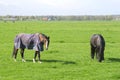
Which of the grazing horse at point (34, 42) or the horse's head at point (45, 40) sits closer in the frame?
the horse's head at point (45, 40)

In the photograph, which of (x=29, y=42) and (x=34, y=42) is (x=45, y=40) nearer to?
(x=34, y=42)

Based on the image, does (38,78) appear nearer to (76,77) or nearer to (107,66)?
(76,77)

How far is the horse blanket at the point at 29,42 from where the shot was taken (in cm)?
1925

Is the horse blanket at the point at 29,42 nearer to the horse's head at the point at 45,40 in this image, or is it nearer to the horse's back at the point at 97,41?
the horse's head at the point at 45,40

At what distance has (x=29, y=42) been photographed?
64.7 feet

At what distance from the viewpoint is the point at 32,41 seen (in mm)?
19641

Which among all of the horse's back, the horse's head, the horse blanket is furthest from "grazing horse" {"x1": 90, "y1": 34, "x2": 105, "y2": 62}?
the horse blanket

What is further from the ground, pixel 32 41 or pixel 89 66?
pixel 32 41

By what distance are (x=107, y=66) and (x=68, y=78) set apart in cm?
410

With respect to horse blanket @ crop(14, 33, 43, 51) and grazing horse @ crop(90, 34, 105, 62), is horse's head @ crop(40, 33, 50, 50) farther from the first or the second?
grazing horse @ crop(90, 34, 105, 62)

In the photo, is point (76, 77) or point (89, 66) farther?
point (89, 66)

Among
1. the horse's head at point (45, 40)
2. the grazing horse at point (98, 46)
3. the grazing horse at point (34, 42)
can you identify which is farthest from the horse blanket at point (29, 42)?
the grazing horse at point (98, 46)

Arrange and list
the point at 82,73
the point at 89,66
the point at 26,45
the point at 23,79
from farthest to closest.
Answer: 1. the point at 26,45
2. the point at 89,66
3. the point at 82,73
4. the point at 23,79

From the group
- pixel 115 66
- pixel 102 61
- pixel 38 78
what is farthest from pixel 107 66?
pixel 38 78
